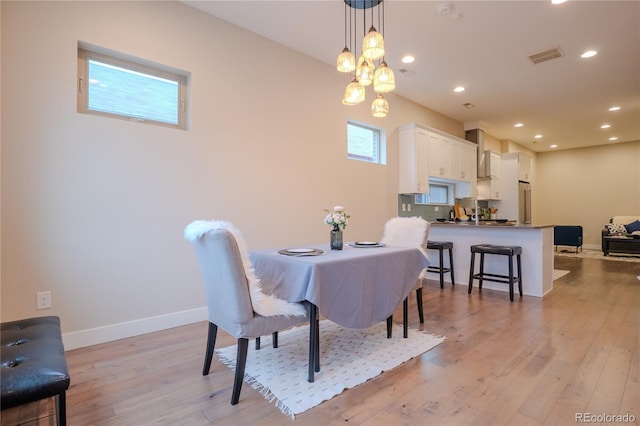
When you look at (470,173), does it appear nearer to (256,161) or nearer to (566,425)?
(256,161)

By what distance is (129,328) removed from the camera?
2729mm

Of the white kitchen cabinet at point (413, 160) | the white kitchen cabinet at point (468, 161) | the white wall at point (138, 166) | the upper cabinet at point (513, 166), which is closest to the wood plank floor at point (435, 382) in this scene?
the white wall at point (138, 166)

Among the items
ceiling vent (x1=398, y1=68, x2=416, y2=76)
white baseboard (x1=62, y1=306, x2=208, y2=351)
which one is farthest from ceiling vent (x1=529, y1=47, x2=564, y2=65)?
white baseboard (x1=62, y1=306, x2=208, y2=351)

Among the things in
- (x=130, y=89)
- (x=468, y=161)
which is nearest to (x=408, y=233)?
(x=130, y=89)

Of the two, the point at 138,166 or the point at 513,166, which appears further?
the point at 513,166

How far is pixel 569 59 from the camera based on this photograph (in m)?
4.06

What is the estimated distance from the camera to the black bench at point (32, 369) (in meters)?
1.12

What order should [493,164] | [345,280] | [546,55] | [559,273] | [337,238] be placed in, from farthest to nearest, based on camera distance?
[493,164] → [559,273] → [546,55] → [337,238] → [345,280]

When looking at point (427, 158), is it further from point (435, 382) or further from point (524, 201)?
point (435, 382)

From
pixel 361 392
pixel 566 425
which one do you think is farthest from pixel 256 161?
pixel 566 425

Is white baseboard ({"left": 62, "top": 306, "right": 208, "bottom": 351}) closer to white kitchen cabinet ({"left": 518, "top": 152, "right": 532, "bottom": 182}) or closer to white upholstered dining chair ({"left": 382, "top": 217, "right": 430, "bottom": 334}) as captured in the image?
white upholstered dining chair ({"left": 382, "top": 217, "right": 430, "bottom": 334})

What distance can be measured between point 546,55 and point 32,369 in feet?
17.7

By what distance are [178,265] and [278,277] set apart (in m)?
1.38

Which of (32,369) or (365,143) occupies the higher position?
(365,143)
